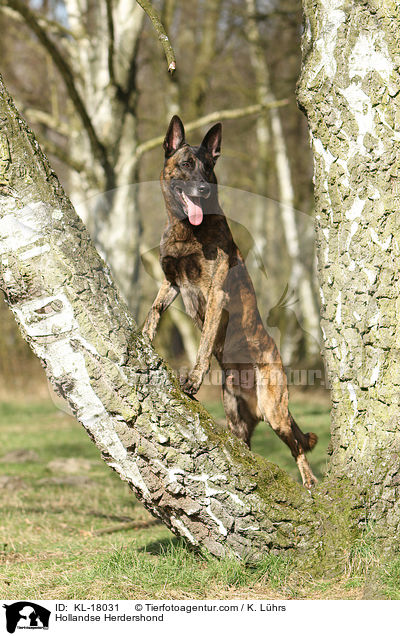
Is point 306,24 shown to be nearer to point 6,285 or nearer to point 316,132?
point 316,132

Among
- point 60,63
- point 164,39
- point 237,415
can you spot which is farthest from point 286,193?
point 164,39

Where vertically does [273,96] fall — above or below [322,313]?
above

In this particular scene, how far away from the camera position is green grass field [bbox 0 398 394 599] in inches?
133

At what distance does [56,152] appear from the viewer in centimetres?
912

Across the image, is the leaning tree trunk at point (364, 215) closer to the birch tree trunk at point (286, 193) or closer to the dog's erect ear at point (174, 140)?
the dog's erect ear at point (174, 140)

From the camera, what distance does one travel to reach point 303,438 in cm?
452

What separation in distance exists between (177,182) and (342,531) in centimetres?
203

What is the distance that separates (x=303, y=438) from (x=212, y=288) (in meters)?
1.37

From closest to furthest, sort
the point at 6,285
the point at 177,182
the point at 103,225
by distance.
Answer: the point at 6,285, the point at 177,182, the point at 103,225

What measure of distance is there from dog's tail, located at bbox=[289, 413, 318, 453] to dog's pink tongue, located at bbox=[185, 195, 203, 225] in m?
1.54

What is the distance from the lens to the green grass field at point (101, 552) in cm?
338
